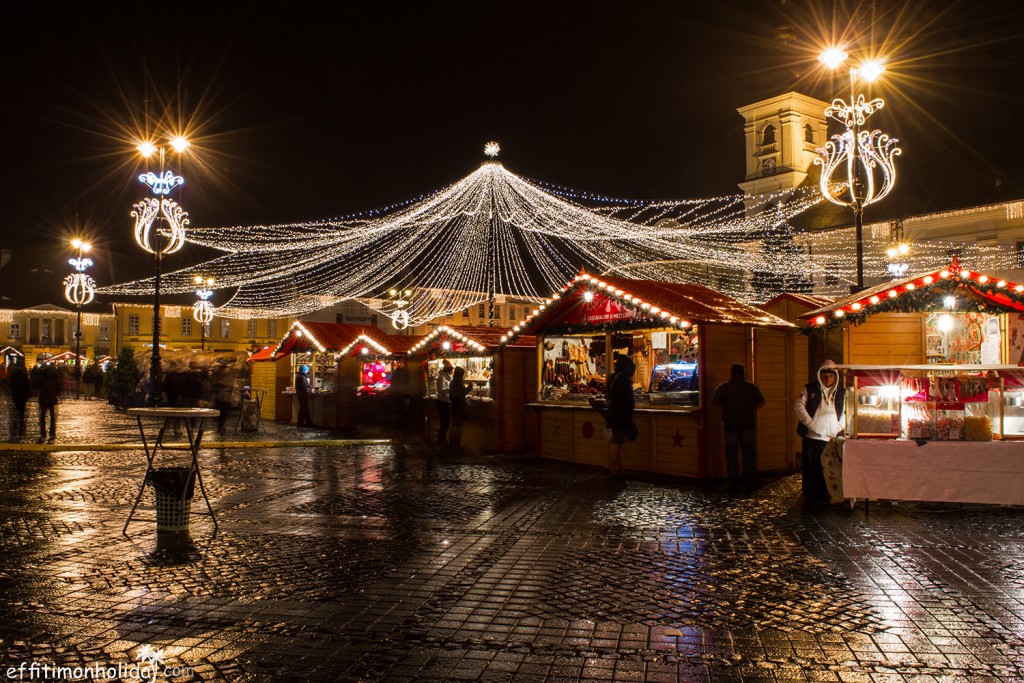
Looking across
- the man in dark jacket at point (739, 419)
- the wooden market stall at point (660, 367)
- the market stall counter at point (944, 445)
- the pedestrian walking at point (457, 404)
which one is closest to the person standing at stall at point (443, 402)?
the pedestrian walking at point (457, 404)

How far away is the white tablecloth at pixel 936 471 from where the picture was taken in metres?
8.89

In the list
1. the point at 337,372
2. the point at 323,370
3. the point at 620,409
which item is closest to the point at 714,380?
the point at 620,409

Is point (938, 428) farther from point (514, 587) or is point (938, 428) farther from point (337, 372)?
point (337, 372)

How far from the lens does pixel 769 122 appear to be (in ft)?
173

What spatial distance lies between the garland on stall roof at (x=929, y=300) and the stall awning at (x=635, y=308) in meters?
1.49

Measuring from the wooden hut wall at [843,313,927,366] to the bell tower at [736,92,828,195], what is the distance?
40.7 m

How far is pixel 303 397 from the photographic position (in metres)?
22.3

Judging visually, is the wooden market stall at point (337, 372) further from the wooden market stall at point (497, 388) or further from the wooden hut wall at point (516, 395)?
the wooden hut wall at point (516, 395)

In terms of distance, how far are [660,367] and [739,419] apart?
233 centimetres

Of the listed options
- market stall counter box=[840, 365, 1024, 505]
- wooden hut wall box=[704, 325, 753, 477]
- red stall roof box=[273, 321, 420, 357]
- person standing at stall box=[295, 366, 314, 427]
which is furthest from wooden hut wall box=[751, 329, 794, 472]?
person standing at stall box=[295, 366, 314, 427]

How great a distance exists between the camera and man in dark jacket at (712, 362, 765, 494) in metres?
11.0

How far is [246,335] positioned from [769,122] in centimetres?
4535

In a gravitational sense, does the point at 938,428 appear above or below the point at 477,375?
below

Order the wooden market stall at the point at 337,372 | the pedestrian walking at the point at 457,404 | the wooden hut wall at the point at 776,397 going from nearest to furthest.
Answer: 1. the wooden hut wall at the point at 776,397
2. the pedestrian walking at the point at 457,404
3. the wooden market stall at the point at 337,372
